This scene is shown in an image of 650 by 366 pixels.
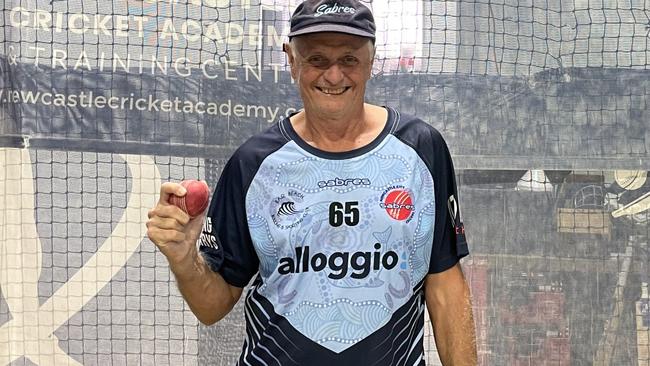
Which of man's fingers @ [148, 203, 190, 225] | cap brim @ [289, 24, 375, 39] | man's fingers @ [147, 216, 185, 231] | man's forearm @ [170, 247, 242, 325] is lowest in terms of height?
man's forearm @ [170, 247, 242, 325]

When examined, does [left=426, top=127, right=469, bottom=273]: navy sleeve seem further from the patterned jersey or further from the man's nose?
the man's nose

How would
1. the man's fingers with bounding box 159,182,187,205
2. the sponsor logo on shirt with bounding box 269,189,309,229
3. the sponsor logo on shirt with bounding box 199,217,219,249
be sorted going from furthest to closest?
the sponsor logo on shirt with bounding box 199,217,219,249 → the sponsor logo on shirt with bounding box 269,189,309,229 → the man's fingers with bounding box 159,182,187,205

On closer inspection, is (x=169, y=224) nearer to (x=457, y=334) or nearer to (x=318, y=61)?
(x=318, y=61)

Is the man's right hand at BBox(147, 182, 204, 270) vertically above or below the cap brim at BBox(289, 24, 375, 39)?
below

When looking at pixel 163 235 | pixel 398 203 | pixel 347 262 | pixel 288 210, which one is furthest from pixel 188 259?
pixel 398 203

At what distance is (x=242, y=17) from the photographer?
11.3 ft

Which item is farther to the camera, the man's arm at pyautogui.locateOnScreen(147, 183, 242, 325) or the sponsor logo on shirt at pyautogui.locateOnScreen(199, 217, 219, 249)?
the sponsor logo on shirt at pyautogui.locateOnScreen(199, 217, 219, 249)

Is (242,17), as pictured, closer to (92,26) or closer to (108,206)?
(92,26)

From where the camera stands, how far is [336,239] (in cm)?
193

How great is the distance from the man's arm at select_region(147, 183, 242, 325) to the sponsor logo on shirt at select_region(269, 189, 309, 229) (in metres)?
0.17

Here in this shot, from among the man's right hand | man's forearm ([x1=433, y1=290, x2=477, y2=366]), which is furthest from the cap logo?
man's forearm ([x1=433, y1=290, x2=477, y2=366])

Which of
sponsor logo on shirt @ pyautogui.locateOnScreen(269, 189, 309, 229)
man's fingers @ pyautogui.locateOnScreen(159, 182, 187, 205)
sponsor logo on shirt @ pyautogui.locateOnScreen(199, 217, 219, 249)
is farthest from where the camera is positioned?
sponsor logo on shirt @ pyautogui.locateOnScreen(199, 217, 219, 249)

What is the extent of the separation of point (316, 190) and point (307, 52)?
0.31 m

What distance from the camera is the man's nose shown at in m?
1.97
